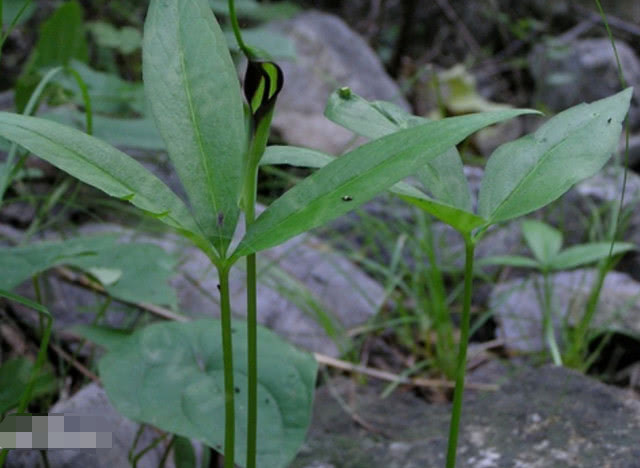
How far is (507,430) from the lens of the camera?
1018 millimetres

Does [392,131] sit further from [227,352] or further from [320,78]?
[320,78]

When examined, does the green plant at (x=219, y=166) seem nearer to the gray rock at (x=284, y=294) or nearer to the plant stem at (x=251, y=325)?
the plant stem at (x=251, y=325)

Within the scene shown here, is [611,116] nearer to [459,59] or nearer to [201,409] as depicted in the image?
[201,409]

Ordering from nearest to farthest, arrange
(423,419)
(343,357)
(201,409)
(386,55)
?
1. (201,409)
2. (423,419)
3. (343,357)
4. (386,55)

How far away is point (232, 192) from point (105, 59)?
221 centimetres

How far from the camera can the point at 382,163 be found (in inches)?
21.8

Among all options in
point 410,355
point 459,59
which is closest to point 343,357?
point 410,355

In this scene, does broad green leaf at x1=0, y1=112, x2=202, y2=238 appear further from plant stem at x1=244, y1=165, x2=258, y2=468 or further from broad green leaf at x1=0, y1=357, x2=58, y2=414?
broad green leaf at x1=0, y1=357, x2=58, y2=414

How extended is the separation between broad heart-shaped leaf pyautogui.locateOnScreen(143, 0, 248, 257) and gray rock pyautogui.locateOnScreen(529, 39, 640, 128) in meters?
2.95

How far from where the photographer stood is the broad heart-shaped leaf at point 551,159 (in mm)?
616

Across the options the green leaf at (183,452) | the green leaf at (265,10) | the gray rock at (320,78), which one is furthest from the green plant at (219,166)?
the green leaf at (265,10)

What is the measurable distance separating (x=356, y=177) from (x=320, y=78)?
246 centimetres

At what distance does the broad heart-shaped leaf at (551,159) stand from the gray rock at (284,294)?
0.76 metres

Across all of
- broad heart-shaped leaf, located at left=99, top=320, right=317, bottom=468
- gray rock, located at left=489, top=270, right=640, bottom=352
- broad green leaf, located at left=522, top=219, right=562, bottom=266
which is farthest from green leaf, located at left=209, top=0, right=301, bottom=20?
broad heart-shaped leaf, located at left=99, top=320, right=317, bottom=468
